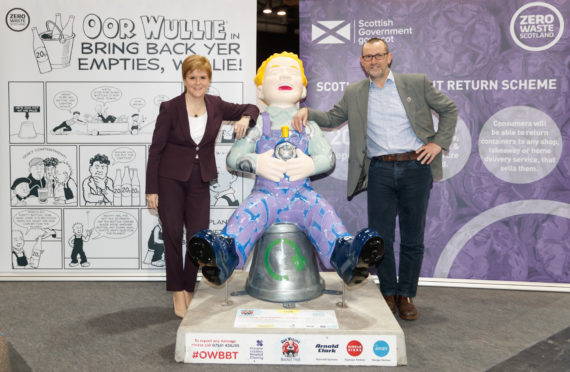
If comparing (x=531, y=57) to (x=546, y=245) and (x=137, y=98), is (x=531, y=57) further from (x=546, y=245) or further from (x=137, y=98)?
(x=137, y=98)

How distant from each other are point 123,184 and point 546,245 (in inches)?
139

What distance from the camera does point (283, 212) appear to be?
2875mm

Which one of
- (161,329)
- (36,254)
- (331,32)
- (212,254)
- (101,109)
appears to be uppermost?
(331,32)

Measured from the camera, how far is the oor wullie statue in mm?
2484

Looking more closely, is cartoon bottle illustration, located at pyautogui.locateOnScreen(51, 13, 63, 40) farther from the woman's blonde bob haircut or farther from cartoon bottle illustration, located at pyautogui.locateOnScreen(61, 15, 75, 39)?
the woman's blonde bob haircut

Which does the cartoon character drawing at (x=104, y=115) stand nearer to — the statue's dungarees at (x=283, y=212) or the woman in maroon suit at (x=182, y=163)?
the woman in maroon suit at (x=182, y=163)

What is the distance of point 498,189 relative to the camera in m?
3.93

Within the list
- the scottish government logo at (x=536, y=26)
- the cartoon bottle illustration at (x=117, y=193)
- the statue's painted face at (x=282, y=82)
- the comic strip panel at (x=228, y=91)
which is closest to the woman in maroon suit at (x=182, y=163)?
the statue's painted face at (x=282, y=82)

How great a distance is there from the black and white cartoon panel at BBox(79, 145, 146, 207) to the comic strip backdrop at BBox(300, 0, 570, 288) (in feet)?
5.22

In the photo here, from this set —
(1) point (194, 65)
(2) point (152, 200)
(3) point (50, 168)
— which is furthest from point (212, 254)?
(3) point (50, 168)

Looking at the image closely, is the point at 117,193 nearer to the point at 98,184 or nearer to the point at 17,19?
the point at 98,184

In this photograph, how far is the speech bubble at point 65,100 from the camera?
13.2 ft

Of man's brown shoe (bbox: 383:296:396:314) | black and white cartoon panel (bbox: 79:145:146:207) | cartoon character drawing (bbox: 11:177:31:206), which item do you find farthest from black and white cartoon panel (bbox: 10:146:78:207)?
man's brown shoe (bbox: 383:296:396:314)

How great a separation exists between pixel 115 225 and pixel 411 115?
256 cm
